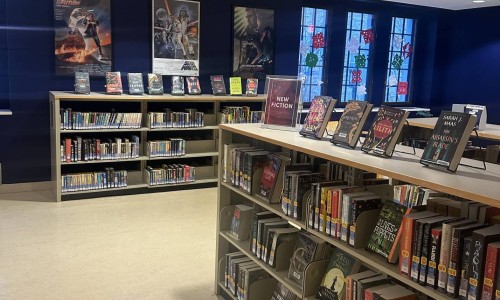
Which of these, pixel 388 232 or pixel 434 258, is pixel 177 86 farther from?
pixel 434 258

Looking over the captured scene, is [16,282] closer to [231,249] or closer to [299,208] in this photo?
[231,249]

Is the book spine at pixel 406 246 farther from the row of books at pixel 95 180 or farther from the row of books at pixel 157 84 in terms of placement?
the row of books at pixel 157 84

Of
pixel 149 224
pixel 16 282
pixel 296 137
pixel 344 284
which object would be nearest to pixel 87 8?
pixel 149 224

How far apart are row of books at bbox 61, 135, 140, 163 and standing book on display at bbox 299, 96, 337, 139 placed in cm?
339

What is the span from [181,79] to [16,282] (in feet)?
11.8

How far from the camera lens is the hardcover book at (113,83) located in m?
5.98

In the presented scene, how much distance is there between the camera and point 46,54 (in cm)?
593

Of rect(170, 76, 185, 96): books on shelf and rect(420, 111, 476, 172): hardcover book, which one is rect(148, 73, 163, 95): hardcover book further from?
rect(420, 111, 476, 172): hardcover book

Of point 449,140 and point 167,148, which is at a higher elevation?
point 449,140

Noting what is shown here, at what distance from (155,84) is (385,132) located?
4321mm

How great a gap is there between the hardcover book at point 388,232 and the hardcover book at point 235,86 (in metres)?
4.84

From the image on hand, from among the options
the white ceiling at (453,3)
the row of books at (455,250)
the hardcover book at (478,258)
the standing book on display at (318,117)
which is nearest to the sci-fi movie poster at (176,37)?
the white ceiling at (453,3)

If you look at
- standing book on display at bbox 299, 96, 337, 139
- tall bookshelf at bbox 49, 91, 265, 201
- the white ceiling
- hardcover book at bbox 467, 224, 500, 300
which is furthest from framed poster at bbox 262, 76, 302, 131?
the white ceiling

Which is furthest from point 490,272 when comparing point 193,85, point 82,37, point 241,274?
point 82,37
